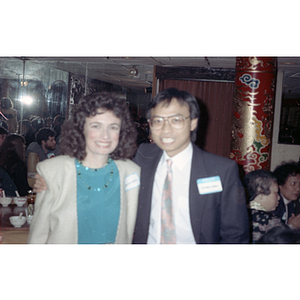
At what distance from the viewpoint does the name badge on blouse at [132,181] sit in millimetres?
1395

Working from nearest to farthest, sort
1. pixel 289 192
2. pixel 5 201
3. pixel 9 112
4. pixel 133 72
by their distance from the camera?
pixel 9 112
pixel 133 72
pixel 289 192
pixel 5 201

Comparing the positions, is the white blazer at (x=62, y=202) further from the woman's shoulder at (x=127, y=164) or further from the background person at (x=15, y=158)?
the background person at (x=15, y=158)

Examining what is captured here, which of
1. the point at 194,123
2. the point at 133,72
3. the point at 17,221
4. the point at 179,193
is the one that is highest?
the point at 133,72

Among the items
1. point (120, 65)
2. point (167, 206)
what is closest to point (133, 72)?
point (120, 65)

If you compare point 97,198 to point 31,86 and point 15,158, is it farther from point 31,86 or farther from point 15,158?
point 31,86

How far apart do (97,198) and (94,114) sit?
399mm

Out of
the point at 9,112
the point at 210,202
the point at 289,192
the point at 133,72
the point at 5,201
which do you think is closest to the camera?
the point at 210,202

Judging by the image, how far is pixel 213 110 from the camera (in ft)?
5.45

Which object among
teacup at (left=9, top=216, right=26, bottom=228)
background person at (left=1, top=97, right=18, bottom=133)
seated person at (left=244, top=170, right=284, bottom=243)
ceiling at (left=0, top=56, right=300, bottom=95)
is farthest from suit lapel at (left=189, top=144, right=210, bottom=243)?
teacup at (left=9, top=216, right=26, bottom=228)

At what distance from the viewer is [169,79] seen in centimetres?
173

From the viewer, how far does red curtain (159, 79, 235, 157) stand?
1.51m

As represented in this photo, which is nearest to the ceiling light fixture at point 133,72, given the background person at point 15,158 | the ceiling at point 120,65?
the ceiling at point 120,65
